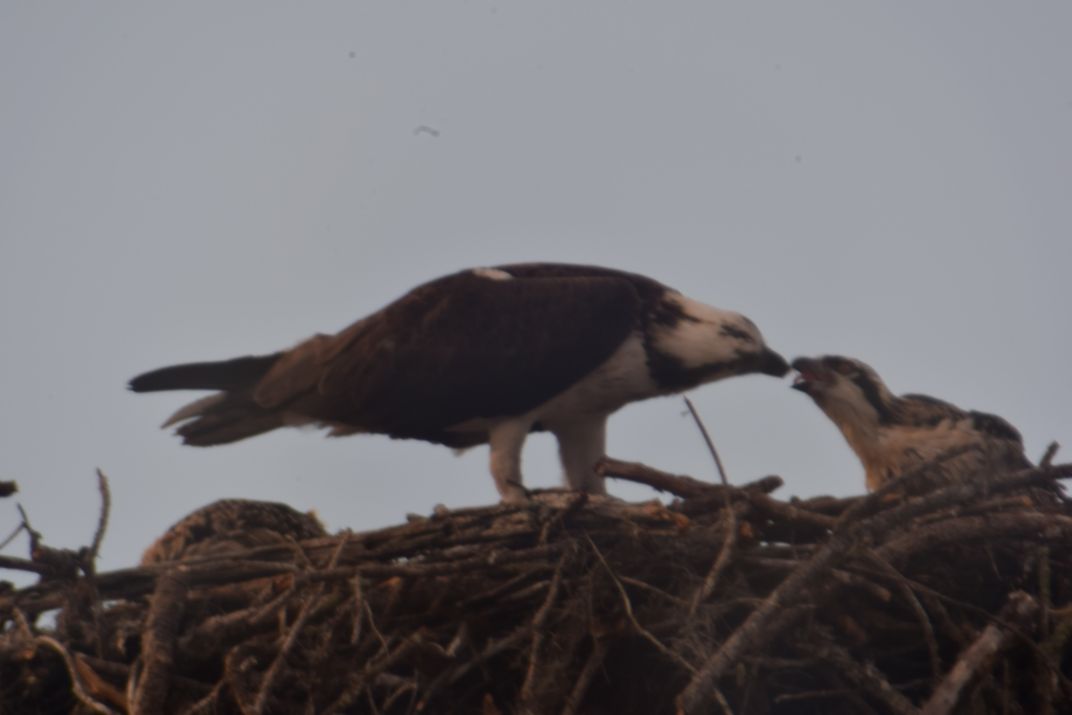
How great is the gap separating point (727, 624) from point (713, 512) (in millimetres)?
455

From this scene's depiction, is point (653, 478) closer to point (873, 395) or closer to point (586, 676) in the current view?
point (586, 676)

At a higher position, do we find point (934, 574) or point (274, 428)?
point (274, 428)

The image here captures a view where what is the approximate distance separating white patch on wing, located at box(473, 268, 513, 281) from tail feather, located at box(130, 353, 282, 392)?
116cm

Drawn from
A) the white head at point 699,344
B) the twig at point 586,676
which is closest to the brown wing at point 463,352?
the white head at point 699,344

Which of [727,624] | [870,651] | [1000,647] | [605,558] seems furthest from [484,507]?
[1000,647]

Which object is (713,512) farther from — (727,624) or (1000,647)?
(1000,647)

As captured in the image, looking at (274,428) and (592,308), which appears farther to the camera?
(274,428)

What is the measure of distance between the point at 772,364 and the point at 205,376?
107 inches

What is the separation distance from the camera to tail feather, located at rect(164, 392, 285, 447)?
24.9 ft

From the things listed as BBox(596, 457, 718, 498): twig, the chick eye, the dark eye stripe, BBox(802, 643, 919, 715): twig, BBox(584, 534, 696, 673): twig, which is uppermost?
the chick eye

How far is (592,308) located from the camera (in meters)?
7.09

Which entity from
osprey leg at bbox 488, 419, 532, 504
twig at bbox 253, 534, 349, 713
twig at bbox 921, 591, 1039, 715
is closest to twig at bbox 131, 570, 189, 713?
twig at bbox 253, 534, 349, 713

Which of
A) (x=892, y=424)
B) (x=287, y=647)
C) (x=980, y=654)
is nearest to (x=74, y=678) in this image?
(x=287, y=647)

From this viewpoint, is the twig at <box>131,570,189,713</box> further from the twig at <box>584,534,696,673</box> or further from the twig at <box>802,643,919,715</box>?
the twig at <box>802,643,919,715</box>
